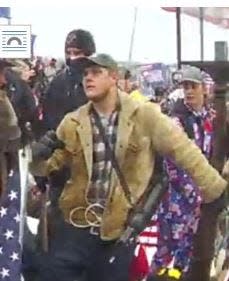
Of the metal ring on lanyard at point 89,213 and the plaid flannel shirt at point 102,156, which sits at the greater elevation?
the plaid flannel shirt at point 102,156

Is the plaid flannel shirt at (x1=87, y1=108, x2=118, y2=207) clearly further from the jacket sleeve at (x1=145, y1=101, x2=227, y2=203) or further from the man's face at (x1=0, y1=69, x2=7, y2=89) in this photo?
the man's face at (x1=0, y1=69, x2=7, y2=89)

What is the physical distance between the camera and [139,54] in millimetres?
6117

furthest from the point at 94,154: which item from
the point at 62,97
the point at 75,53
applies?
the point at 75,53

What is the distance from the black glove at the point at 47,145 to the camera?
6098 millimetres

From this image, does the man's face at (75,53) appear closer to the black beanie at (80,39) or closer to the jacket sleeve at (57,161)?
the black beanie at (80,39)

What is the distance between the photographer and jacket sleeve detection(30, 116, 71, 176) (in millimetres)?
6098

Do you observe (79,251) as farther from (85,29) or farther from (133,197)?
(85,29)

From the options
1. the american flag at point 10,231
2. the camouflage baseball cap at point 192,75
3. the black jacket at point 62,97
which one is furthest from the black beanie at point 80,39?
the american flag at point 10,231

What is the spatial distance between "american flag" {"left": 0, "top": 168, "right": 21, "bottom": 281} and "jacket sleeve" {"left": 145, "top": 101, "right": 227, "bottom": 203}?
0.58m

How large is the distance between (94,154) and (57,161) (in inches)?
6.6

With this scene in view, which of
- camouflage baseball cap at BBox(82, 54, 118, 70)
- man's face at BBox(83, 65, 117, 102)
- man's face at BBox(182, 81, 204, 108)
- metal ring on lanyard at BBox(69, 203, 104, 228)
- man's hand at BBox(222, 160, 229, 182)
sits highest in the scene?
camouflage baseball cap at BBox(82, 54, 118, 70)

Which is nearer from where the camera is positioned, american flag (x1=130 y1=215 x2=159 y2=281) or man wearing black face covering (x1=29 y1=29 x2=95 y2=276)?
man wearing black face covering (x1=29 y1=29 x2=95 y2=276)

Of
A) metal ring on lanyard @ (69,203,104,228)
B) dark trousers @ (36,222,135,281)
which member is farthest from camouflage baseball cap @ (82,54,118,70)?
dark trousers @ (36,222,135,281)

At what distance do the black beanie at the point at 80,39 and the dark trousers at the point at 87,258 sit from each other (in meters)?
0.71
